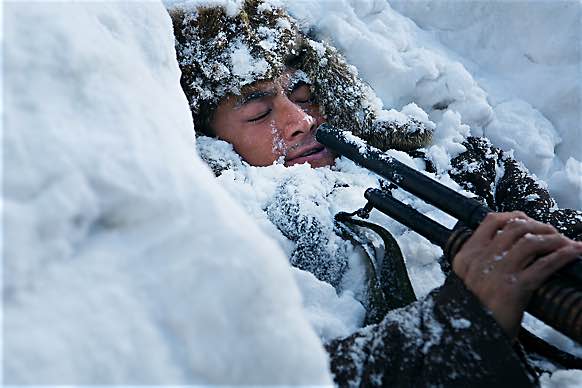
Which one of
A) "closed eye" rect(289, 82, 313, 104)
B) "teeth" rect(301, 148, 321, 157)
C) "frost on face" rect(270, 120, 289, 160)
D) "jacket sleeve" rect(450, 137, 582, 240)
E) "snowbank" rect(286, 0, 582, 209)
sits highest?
"snowbank" rect(286, 0, 582, 209)

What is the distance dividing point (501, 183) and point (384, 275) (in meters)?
0.90

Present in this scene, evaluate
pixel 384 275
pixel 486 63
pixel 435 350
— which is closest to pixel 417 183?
pixel 384 275

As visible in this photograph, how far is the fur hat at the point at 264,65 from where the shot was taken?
193cm

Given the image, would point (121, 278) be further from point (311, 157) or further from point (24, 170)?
point (311, 157)

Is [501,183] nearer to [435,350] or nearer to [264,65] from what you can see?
[264,65]

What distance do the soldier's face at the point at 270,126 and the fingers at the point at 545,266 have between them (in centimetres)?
98

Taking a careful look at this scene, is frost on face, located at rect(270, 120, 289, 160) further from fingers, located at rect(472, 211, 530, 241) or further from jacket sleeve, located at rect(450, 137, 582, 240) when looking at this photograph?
fingers, located at rect(472, 211, 530, 241)

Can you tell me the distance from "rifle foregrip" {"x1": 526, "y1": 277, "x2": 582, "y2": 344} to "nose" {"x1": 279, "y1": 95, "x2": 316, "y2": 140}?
1.05m

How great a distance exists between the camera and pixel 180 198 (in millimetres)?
693

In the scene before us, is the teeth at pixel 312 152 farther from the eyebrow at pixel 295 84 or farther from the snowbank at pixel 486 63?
the snowbank at pixel 486 63

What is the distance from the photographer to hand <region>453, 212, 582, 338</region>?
958mm

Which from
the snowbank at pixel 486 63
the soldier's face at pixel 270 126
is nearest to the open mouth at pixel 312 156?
the soldier's face at pixel 270 126

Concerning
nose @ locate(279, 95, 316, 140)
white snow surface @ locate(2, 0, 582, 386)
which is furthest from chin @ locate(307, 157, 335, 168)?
white snow surface @ locate(2, 0, 582, 386)

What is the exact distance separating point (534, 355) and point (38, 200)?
1.04 metres
